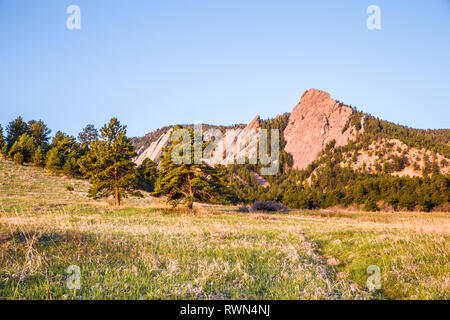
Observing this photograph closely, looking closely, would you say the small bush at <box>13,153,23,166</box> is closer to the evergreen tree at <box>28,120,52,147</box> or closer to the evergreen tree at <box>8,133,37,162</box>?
the evergreen tree at <box>8,133,37,162</box>

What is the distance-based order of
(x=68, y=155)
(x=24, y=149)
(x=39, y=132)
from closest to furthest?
1. (x=24, y=149)
2. (x=68, y=155)
3. (x=39, y=132)

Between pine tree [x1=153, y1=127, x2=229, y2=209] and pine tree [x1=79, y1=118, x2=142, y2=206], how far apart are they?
5717 millimetres

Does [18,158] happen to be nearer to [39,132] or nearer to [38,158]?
[38,158]

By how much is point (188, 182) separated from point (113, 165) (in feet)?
35.2

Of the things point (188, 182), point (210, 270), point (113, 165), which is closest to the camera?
point (210, 270)

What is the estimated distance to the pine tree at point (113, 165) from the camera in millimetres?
31688

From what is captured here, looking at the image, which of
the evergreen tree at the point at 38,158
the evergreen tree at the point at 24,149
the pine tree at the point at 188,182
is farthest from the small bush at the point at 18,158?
the pine tree at the point at 188,182

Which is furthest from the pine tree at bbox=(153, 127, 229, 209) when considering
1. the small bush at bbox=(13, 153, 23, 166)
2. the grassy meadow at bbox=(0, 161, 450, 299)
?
the small bush at bbox=(13, 153, 23, 166)

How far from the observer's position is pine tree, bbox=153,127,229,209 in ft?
89.6

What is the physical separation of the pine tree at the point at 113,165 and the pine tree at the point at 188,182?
18.8ft

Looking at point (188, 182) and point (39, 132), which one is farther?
point (39, 132)

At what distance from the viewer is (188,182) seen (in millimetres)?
28984

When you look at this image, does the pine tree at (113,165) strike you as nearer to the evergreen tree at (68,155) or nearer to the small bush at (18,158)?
the evergreen tree at (68,155)

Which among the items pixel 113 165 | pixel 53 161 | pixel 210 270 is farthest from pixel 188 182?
pixel 53 161
